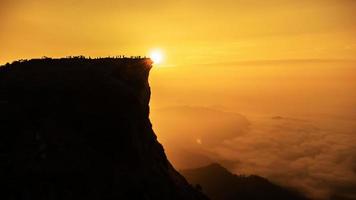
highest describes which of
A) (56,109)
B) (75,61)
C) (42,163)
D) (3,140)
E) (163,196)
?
(75,61)

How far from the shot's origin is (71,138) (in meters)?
27.5

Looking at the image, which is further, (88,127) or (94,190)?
(88,127)

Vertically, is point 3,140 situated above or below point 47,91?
below

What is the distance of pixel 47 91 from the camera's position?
30.6m

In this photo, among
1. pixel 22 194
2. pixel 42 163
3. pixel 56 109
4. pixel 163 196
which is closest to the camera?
pixel 22 194

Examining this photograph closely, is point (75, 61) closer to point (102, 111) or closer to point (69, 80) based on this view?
point (69, 80)

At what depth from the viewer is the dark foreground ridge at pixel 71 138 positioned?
23.9m

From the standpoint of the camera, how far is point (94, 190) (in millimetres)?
25969

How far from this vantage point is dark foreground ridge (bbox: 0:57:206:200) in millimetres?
23875

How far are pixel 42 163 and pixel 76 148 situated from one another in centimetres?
325

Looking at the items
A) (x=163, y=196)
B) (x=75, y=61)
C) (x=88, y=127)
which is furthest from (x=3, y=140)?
(x=75, y=61)

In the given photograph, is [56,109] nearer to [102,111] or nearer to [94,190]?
[102,111]

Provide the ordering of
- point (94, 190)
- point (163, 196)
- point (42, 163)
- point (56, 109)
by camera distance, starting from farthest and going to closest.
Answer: point (163, 196)
point (56, 109)
point (94, 190)
point (42, 163)

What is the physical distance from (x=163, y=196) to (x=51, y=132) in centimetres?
1412
